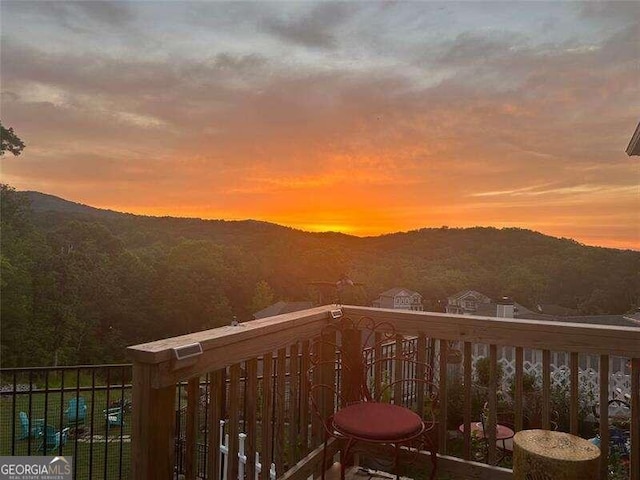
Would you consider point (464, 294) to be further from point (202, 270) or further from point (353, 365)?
point (202, 270)

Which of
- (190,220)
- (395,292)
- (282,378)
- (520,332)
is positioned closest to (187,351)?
(282,378)

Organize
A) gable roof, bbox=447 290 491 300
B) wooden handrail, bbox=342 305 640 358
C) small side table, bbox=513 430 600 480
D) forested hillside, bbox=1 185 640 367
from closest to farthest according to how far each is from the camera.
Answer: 1. small side table, bbox=513 430 600 480
2. wooden handrail, bbox=342 305 640 358
3. forested hillside, bbox=1 185 640 367
4. gable roof, bbox=447 290 491 300

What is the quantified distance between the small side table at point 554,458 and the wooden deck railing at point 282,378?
0.96 ft

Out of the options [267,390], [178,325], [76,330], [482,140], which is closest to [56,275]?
[76,330]

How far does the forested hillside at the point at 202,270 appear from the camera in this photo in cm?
902

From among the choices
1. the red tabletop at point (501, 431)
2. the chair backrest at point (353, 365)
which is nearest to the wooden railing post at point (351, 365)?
the chair backrest at point (353, 365)

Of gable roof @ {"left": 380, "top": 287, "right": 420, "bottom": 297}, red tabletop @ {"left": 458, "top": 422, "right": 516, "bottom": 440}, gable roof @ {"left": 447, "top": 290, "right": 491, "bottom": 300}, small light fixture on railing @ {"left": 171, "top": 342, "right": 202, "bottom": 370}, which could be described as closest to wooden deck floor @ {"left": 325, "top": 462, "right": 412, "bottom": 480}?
small light fixture on railing @ {"left": 171, "top": 342, "right": 202, "bottom": 370}

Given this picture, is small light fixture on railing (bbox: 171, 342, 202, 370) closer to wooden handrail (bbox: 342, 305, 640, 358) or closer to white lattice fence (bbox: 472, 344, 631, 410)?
wooden handrail (bbox: 342, 305, 640, 358)

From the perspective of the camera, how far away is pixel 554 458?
1815 millimetres

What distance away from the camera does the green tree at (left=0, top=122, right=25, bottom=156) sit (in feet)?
39.9

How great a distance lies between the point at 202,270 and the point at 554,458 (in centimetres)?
1866

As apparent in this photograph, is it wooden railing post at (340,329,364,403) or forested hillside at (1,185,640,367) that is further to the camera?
forested hillside at (1,185,640,367)

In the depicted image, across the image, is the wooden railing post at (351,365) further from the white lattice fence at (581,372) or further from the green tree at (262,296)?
the green tree at (262,296)

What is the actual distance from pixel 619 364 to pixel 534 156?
3775mm
